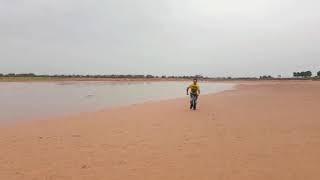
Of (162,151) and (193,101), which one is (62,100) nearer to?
(193,101)

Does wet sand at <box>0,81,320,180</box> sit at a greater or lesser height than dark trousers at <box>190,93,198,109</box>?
lesser

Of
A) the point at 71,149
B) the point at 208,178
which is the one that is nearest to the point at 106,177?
the point at 208,178

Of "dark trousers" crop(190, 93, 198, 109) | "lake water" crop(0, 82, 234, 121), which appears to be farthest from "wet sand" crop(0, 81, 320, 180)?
"lake water" crop(0, 82, 234, 121)

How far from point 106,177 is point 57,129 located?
6127 mm

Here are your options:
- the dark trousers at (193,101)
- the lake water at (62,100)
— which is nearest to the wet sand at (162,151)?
the dark trousers at (193,101)

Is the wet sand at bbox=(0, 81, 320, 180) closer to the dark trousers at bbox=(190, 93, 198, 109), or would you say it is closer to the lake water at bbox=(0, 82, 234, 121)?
the dark trousers at bbox=(190, 93, 198, 109)

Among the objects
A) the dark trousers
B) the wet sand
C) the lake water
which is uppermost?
the dark trousers

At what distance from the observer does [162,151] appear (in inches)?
343

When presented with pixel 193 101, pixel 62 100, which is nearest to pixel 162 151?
pixel 193 101

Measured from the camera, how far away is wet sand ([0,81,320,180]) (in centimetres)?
692

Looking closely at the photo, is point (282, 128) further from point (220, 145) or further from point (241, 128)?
point (220, 145)

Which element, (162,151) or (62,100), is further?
(62,100)

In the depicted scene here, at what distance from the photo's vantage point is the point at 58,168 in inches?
286

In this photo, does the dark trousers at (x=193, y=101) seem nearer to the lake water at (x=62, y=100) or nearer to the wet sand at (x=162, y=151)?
the lake water at (x=62, y=100)
